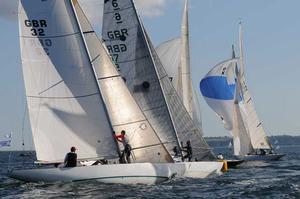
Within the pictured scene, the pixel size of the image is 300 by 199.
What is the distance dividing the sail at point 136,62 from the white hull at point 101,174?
6.27m

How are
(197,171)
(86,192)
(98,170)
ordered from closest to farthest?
(86,192) < (98,170) < (197,171)

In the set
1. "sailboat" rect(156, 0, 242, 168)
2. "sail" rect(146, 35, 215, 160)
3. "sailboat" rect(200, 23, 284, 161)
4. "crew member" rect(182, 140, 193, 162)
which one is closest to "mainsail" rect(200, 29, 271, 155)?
"sailboat" rect(200, 23, 284, 161)

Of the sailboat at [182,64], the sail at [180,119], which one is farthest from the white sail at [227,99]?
the sail at [180,119]

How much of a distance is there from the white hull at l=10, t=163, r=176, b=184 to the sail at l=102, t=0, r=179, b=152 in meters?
6.27

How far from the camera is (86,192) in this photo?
71.9 feet

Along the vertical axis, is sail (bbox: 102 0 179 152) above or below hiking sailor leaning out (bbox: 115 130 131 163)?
above

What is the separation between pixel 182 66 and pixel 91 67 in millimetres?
16313

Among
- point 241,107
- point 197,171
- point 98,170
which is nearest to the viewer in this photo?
point 98,170

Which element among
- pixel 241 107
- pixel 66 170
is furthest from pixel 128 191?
pixel 241 107

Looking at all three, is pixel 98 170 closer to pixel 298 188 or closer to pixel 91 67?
pixel 91 67

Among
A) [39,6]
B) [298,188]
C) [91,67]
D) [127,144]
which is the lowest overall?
[298,188]

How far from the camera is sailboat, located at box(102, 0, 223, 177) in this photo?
30953 mm

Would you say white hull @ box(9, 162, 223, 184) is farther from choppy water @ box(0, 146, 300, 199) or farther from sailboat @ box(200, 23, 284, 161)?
sailboat @ box(200, 23, 284, 161)

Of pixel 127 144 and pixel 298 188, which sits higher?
pixel 127 144
